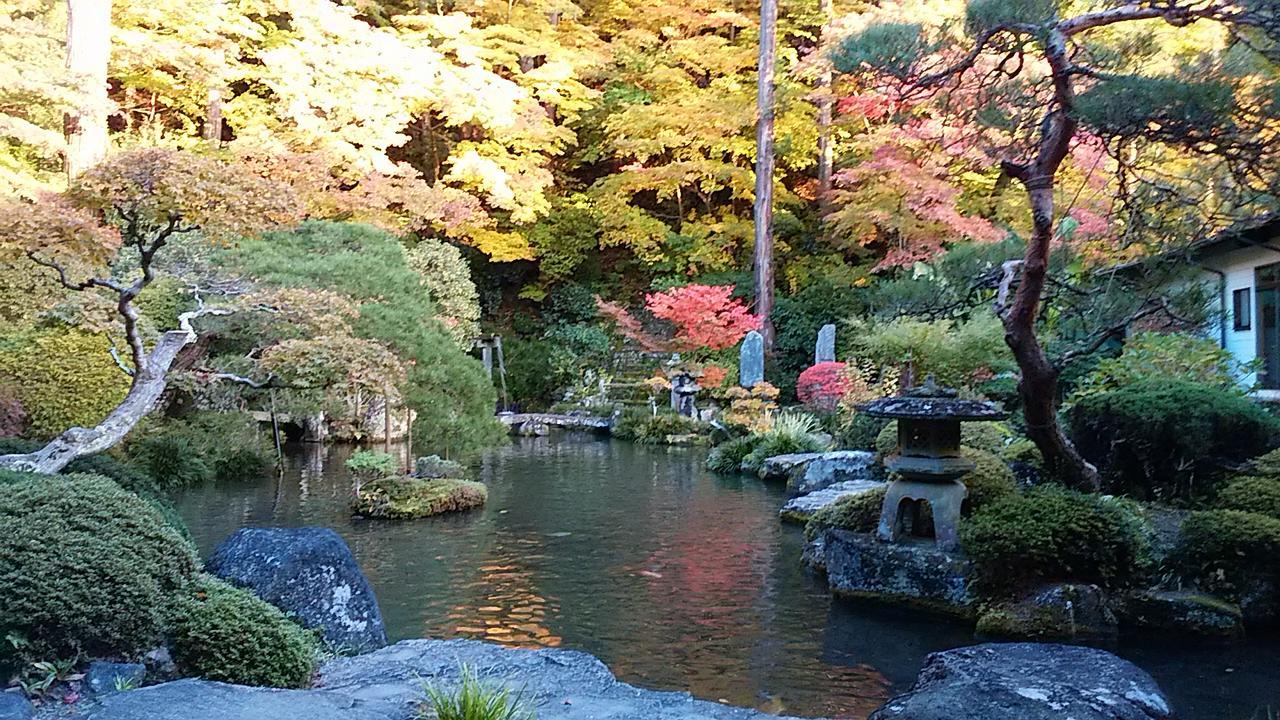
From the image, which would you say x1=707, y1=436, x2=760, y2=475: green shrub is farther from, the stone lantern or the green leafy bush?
the stone lantern

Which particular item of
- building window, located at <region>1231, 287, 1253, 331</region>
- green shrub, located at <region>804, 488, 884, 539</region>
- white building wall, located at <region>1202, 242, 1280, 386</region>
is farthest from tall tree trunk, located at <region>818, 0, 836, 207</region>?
green shrub, located at <region>804, 488, 884, 539</region>

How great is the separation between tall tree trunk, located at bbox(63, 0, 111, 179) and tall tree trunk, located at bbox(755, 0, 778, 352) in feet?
41.3

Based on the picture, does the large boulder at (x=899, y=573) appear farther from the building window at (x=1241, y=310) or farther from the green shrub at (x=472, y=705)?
the building window at (x=1241, y=310)

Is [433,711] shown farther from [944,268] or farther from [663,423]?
[663,423]

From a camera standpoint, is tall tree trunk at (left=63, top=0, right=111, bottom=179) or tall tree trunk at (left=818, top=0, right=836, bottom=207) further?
tall tree trunk at (left=818, top=0, right=836, bottom=207)

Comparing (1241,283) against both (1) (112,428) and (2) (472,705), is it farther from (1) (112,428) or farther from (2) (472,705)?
(1) (112,428)

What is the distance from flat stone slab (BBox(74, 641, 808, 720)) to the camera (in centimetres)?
385

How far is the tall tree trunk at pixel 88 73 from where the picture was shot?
45.4ft

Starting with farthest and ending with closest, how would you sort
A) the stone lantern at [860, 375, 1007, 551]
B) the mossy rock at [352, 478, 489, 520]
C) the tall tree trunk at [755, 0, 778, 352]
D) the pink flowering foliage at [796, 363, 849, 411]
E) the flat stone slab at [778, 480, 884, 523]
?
the tall tree trunk at [755, 0, 778, 352]
the pink flowering foliage at [796, 363, 849, 411]
the mossy rock at [352, 478, 489, 520]
the flat stone slab at [778, 480, 884, 523]
the stone lantern at [860, 375, 1007, 551]

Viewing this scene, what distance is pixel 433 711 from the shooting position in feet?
13.0

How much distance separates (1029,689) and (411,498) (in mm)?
7786

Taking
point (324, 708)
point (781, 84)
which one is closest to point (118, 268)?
point (324, 708)

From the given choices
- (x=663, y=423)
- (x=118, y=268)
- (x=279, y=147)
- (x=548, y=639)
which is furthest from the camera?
(x=663, y=423)

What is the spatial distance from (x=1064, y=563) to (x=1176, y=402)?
285cm
